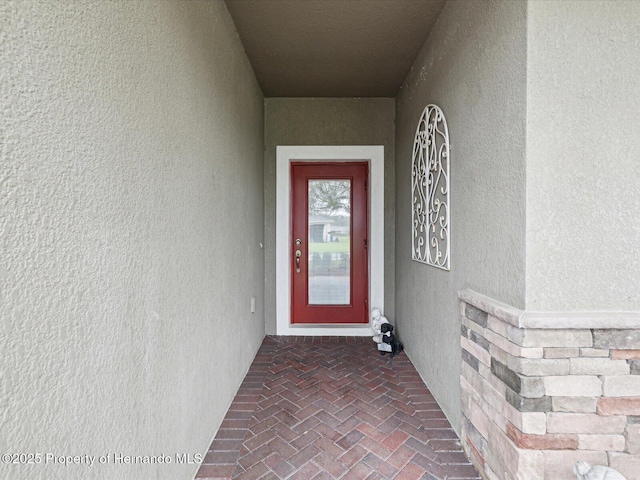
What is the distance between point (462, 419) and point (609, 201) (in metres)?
1.26

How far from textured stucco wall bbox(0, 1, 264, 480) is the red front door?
176cm

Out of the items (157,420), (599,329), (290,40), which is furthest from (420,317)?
(290,40)

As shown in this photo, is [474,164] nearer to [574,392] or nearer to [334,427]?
[574,392]

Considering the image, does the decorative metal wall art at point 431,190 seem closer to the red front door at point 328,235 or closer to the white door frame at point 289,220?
the white door frame at point 289,220

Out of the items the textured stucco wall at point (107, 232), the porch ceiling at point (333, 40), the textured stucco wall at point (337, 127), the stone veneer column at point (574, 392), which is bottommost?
the stone veneer column at point (574, 392)

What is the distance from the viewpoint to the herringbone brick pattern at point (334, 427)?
153 cm

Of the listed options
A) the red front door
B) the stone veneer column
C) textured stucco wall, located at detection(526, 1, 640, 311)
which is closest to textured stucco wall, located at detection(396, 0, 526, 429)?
textured stucco wall, located at detection(526, 1, 640, 311)

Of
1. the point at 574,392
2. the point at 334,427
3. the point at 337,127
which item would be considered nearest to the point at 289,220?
the point at 337,127

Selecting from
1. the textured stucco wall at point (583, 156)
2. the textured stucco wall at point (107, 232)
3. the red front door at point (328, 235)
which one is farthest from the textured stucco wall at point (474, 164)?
the textured stucco wall at point (107, 232)

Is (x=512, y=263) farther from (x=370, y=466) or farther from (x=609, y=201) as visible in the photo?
(x=370, y=466)

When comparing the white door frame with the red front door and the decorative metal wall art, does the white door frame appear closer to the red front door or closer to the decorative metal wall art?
the red front door

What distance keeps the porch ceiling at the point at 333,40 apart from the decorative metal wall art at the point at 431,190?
1.96 ft

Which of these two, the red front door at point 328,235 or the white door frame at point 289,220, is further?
the red front door at point 328,235

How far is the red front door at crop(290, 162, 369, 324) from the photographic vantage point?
349 cm
